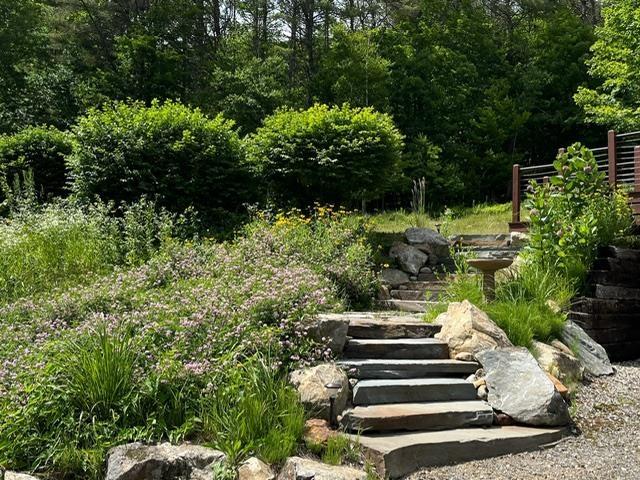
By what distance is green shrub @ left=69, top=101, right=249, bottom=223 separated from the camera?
29.8 ft

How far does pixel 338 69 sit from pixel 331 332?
1643 centimetres

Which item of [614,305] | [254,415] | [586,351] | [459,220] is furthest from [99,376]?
[459,220]

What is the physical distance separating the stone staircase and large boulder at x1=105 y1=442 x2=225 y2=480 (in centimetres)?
94

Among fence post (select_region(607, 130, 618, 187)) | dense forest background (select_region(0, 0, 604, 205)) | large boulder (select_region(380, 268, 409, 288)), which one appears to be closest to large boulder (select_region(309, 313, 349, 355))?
large boulder (select_region(380, 268, 409, 288))

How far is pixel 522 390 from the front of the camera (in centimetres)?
428

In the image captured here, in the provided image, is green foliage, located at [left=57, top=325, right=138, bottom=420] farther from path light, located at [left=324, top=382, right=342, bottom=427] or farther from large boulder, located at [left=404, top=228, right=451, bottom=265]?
large boulder, located at [left=404, top=228, right=451, bottom=265]

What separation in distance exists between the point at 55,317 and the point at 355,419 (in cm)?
264

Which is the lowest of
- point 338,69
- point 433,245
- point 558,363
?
point 558,363

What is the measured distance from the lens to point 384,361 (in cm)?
453

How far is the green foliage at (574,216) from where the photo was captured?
6488mm

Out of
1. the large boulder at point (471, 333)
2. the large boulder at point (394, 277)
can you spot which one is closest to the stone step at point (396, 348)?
the large boulder at point (471, 333)

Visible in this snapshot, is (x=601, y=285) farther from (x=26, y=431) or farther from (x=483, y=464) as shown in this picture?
(x=26, y=431)

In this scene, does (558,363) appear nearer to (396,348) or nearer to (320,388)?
(396,348)

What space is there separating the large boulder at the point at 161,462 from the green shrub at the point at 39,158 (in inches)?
355
